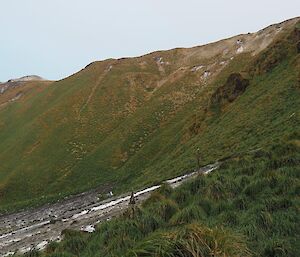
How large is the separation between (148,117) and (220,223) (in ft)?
223

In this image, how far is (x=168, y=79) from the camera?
9625 cm

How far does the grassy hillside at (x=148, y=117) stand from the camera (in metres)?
41.9

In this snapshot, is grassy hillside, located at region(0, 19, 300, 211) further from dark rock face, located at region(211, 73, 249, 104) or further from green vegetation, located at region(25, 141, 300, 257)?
green vegetation, located at region(25, 141, 300, 257)

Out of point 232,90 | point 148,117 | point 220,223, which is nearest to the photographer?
point 220,223

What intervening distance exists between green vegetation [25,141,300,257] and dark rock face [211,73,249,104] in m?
37.3

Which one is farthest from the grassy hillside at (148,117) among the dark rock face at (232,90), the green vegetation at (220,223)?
the green vegetation at (220,223)

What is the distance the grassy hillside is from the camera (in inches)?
1650

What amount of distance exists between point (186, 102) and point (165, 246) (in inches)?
2889

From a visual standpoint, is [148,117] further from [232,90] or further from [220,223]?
[220,223]

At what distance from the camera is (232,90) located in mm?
56062

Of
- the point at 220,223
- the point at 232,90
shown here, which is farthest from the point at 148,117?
the point at 220,223

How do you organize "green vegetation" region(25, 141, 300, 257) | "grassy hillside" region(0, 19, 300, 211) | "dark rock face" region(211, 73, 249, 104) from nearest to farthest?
"green vegetation" region(25, 141, 300, 257) → "grassy hillside" region(0, 19, 300, 211) → "dark rock face" region(211, 73, 249, 104)

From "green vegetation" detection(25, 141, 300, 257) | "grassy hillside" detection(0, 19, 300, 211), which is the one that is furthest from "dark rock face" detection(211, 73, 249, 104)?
"green vegetation" detection(25, 141, 300, 257)

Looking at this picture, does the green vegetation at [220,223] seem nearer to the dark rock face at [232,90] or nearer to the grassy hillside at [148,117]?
the grassy hillside at [148,117]
